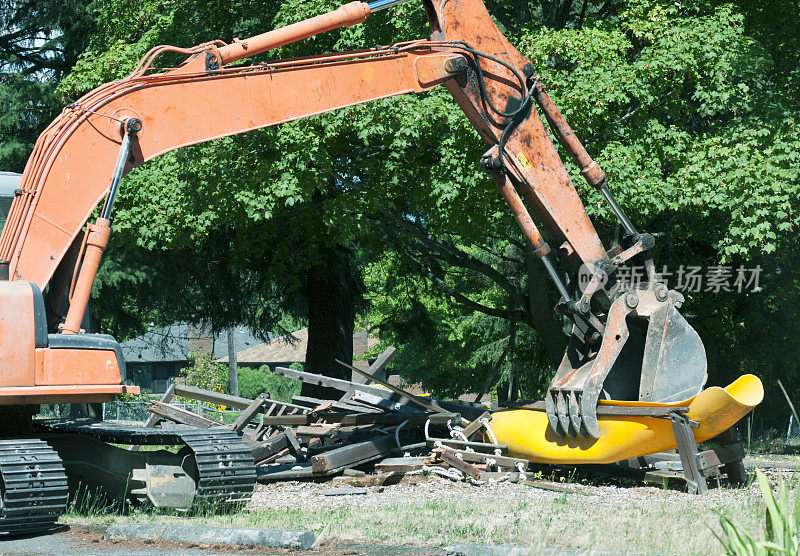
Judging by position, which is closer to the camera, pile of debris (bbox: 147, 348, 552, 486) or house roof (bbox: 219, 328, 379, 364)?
pile of debris (bbox: 147, 348, 552, 486)

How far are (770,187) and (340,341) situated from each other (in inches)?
388

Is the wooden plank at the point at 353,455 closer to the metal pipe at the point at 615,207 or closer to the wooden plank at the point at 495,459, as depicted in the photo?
the wooden plank at the point at 495,459

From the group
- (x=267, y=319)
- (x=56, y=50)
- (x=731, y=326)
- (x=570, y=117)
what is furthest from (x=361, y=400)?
(x=56, y=50)

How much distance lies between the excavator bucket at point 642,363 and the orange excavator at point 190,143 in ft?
0.06

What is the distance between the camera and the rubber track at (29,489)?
6.63 metres

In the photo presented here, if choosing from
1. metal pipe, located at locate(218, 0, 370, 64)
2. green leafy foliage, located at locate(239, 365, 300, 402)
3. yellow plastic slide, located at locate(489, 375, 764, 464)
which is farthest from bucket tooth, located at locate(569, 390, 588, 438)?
green leafy foliage, located at locate(239, 365, 300, 402)

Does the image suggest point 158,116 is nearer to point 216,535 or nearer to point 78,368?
point 78,368

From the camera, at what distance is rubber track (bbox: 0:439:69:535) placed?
663 cm

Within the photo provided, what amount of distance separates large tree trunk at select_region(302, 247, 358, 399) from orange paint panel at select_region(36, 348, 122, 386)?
12797mm

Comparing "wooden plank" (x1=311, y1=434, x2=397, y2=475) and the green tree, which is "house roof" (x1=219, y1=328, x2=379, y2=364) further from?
"wooden plank" (x1=311, y1=434, x2=397, y2=475)

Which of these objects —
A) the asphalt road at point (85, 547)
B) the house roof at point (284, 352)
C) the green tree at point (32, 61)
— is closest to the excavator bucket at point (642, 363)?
the asphalt road at point (85, 547)

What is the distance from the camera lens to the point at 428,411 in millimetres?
11875

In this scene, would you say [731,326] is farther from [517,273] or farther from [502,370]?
[502,370]

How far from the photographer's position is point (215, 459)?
25.5ft
